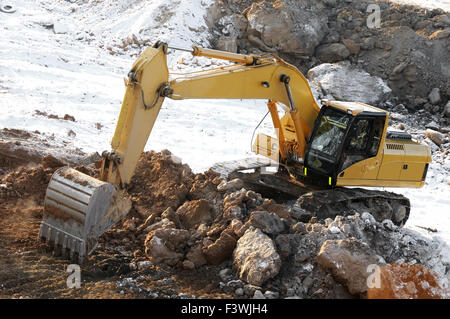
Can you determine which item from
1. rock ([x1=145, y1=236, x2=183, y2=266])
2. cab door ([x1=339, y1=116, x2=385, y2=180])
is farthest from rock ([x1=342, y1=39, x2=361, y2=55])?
rock ([x1=145, y1=236, x2=183, y2=266])

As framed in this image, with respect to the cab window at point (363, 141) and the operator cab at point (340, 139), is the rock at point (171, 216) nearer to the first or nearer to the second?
the operator cab at point (340, 139)

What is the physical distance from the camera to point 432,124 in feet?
47.5

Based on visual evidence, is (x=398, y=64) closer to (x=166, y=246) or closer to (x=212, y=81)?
(x=212, y=81)

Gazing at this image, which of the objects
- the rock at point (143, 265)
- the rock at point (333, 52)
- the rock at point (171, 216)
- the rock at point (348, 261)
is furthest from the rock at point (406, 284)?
the rock at point (333, 52)

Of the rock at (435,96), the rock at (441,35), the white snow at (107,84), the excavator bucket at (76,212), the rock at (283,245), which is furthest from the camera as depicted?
the rock at (441,35)

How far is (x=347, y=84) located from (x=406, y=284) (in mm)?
10411

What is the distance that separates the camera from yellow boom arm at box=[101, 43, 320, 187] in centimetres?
612

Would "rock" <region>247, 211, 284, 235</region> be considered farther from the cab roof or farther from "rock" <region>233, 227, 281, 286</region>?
the cab roof

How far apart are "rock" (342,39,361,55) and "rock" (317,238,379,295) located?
11.6 metres

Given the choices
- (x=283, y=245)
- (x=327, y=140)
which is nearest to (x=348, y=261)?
(x=283, y=245)

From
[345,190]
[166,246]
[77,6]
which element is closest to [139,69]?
[166,246]

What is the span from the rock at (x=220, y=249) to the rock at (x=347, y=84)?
380 inches

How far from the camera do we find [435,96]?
1566cm

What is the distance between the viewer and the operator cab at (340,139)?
7992 mm
